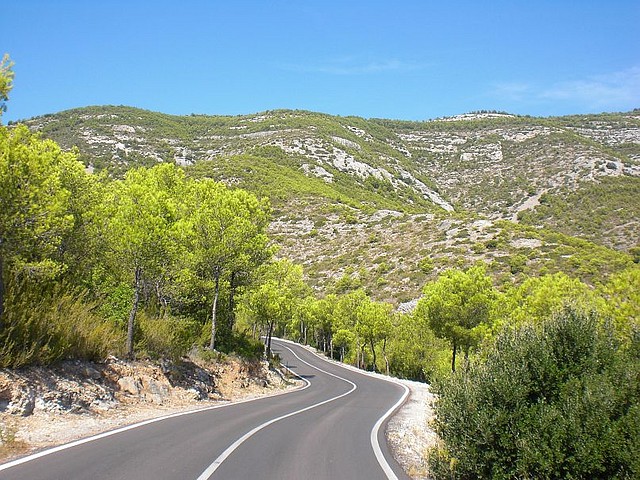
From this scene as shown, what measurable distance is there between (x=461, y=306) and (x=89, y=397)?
24.8m

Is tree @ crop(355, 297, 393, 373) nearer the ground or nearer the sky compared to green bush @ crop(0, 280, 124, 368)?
nearer the ground

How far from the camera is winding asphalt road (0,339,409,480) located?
7250 millimetres

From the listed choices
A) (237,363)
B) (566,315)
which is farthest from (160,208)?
(566,315)

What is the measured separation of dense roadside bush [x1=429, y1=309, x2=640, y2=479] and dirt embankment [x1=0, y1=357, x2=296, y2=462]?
25.2 ft

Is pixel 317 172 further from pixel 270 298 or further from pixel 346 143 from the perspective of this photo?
pixel 270 298

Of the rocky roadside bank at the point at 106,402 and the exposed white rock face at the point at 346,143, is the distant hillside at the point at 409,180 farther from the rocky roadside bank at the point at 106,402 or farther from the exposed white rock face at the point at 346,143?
the rocky roadside bank at the point at 106,402

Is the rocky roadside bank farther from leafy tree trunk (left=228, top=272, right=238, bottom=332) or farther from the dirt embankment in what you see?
leafy tree trunk (left=228, top=272, right=238, bottom=332)

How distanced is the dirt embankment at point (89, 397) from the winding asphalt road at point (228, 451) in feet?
3.08

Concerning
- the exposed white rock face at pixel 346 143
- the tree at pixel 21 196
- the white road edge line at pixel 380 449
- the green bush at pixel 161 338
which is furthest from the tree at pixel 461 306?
the exposed white rock face at pixel 346 143

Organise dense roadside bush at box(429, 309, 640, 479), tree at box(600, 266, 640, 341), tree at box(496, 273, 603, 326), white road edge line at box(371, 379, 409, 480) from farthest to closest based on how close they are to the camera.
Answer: tree at box(496, 273, 603, 326) < tree at box(600, 266, 640, 341) < white road edge line at box(371, 379, 409, 480) < dense roadside bush at box(429, 309, 640, 479)

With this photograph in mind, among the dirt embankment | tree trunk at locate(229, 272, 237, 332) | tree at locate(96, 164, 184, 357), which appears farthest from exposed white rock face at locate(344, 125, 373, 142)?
tree at locate(96, 164, 184, 357)

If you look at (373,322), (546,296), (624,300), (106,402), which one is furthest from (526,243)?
(106,402)

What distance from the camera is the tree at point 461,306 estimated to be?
3116 centimetres

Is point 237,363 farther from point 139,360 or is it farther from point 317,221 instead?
point 317,221
